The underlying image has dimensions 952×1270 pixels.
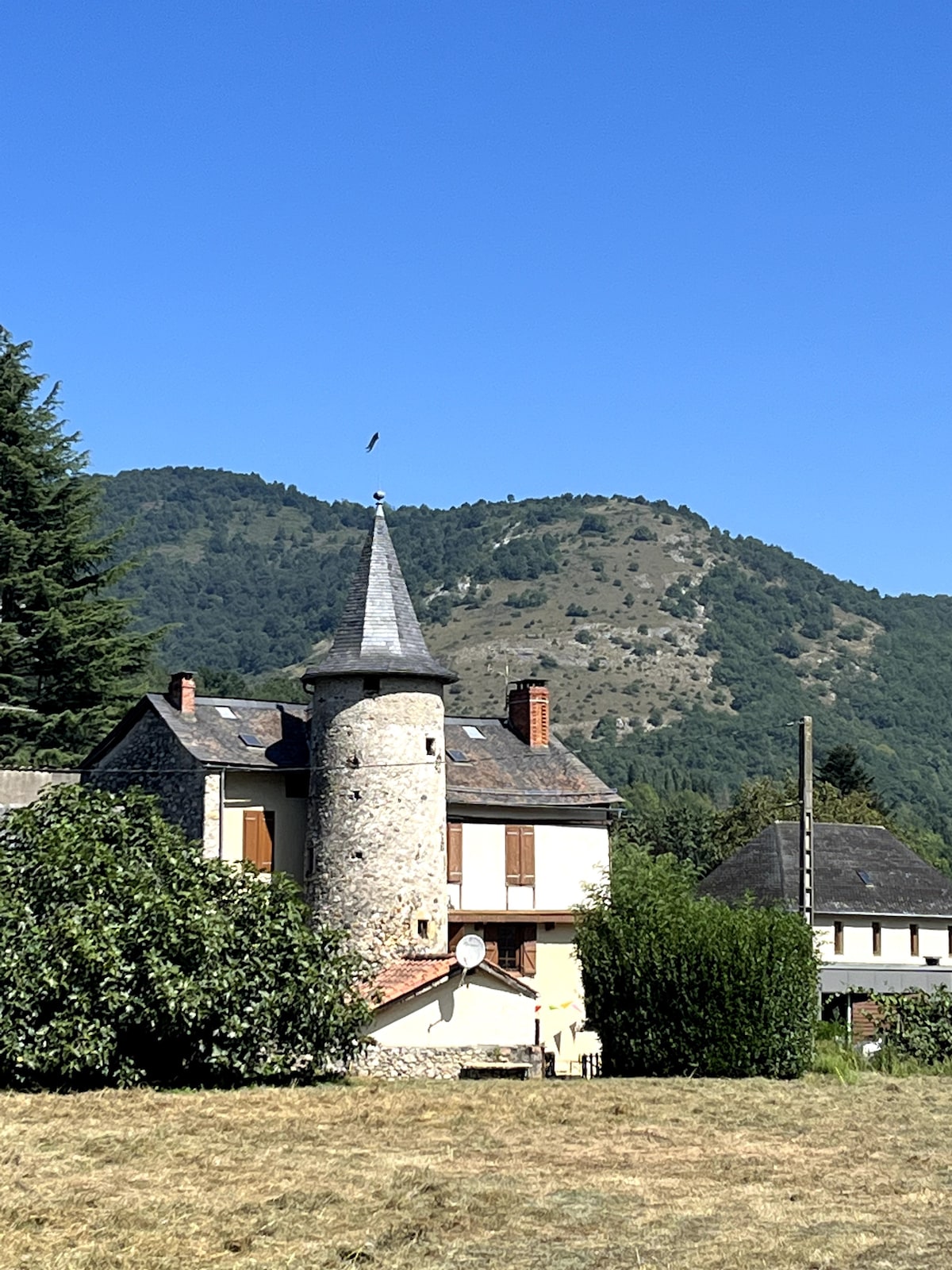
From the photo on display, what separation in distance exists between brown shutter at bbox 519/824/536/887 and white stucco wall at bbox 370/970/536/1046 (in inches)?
305

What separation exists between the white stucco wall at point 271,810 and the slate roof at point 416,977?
4.41 meters

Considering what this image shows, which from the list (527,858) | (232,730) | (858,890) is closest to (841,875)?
(858,890)

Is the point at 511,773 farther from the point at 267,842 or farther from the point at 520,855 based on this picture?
the point at 267,842

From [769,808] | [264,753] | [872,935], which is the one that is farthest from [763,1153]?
[769,808]

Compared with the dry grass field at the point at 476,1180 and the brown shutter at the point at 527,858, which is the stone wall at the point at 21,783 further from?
the dry grass field at the point at 476,1180

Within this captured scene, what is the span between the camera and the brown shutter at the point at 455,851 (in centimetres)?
3853

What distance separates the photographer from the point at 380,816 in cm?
3434

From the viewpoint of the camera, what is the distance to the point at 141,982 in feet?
79.2

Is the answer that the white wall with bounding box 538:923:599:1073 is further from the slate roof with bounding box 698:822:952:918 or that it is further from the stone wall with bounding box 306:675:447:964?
the slate roof with bounding box 698:822:952:918

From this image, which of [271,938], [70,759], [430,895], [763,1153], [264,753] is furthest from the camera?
[70,759]

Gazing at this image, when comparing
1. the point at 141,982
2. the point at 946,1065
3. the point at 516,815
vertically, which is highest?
the point at 516,815

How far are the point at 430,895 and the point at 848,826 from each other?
26.4m

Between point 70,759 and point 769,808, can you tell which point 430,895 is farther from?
point 769,808

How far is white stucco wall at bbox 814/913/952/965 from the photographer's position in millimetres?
53094
